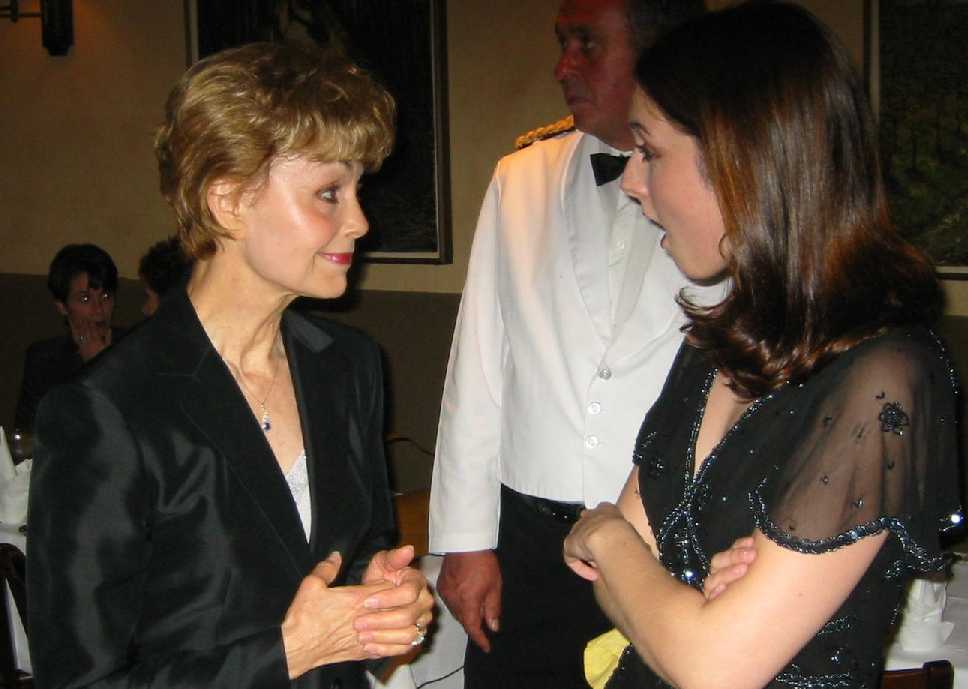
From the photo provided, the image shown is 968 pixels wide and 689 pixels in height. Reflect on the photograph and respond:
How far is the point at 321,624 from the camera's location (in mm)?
1456

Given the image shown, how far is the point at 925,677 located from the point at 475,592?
1.00 metres

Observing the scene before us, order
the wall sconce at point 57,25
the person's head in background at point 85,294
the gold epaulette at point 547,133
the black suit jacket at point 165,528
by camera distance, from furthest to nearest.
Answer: the wall sconce at point 57,25 < the person's head in background at point 85,294 < the gold epaulette at point 547,133 < the black suit jacket at point 165,528

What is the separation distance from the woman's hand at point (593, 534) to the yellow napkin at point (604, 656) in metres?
0.12

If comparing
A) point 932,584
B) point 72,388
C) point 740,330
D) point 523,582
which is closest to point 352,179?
point 72,388

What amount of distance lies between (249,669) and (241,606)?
0.10 m

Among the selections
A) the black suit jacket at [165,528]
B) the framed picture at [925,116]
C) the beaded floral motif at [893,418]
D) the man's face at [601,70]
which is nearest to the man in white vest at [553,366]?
the man's face at [601,70]

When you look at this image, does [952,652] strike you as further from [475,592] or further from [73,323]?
[73,323]

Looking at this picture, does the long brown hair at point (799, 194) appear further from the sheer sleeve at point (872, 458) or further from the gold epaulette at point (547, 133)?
the gold epaulette at point (547, 133)

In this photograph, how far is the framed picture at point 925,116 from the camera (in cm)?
334

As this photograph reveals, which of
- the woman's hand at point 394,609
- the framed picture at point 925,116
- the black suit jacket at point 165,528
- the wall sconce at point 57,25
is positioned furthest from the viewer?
the wall sconce at point 57,25

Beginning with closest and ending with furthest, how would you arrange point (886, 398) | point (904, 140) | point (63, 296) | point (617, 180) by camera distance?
point (886, 398) < point (617, 180) < point (904, 140) < point (63, 296)

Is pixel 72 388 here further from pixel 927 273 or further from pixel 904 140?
pixel 904 140

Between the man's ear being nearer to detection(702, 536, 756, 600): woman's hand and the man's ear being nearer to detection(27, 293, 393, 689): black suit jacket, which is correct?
detection(27, 293, 393, 689): black suit jacket

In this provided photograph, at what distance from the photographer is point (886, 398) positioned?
127 centimetres
